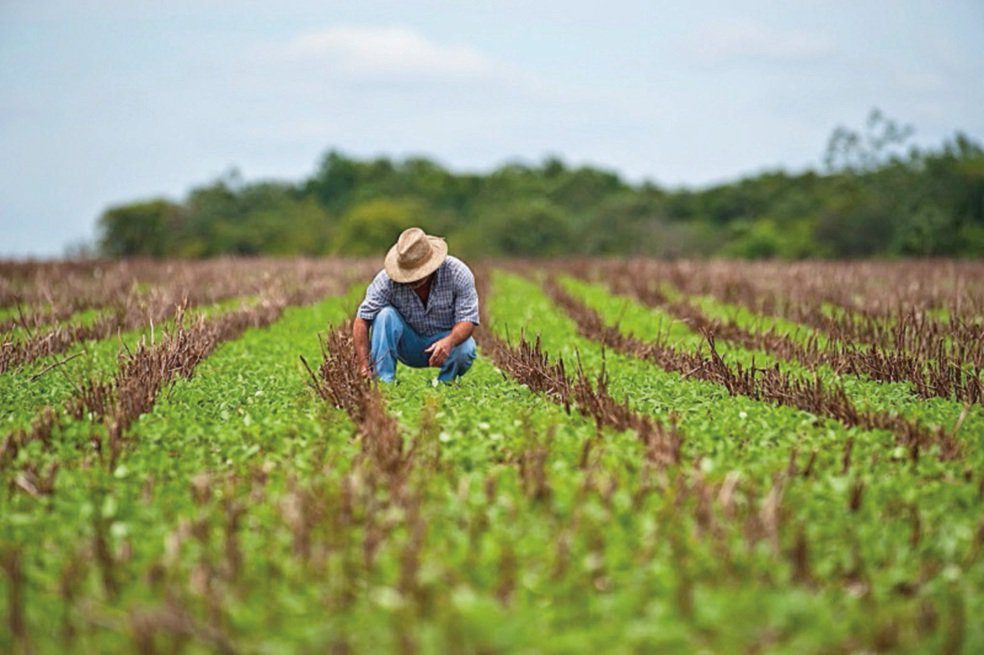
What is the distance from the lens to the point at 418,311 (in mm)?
7363

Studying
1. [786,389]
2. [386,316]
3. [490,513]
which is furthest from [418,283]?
[490,513]

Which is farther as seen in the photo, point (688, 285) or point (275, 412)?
point (688, 285)

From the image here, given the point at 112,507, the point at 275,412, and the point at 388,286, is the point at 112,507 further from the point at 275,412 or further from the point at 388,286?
the point at 388,286

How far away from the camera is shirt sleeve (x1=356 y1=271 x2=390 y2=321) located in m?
7.18

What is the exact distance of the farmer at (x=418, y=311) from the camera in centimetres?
690

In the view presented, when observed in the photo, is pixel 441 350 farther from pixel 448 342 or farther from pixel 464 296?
pixel 464 296

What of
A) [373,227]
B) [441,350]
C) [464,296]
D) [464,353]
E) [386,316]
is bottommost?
[464,353]

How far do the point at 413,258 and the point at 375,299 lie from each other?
0.54 metres

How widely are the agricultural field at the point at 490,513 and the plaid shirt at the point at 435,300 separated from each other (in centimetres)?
41

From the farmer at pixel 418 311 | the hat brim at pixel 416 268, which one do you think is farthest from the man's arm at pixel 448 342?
the hat brim at pixel 416 268

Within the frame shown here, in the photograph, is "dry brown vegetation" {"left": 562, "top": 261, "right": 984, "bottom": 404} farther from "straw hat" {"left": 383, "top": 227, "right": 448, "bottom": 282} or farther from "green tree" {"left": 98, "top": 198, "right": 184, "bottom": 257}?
"green tree" {"left": 98, "top": 198, "right": 184, "bottom": 257}

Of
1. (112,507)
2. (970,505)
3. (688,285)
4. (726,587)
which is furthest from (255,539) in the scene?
(688,285)

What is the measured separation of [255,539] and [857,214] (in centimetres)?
5300

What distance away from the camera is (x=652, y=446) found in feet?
15.9
